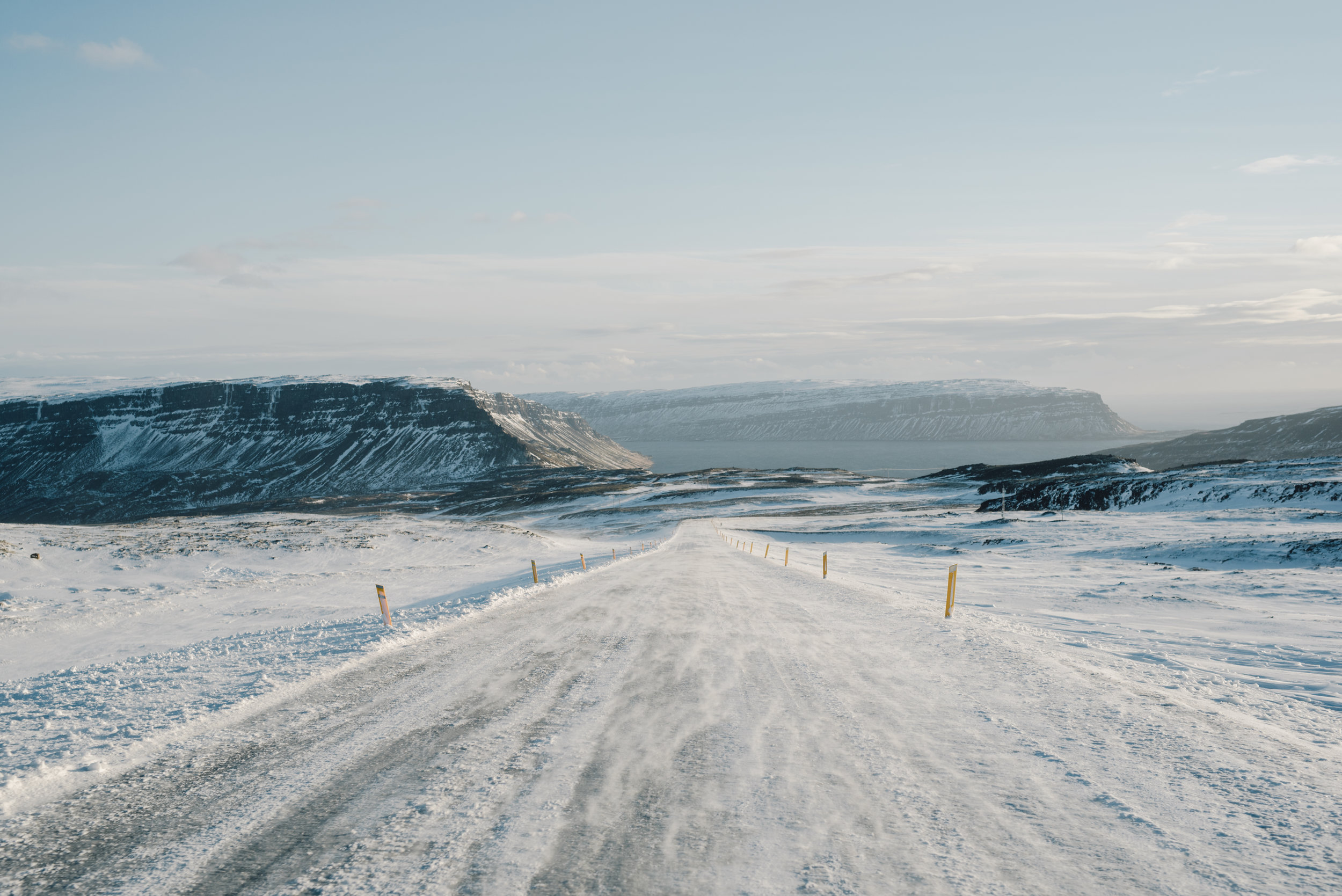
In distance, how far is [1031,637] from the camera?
13.0 m

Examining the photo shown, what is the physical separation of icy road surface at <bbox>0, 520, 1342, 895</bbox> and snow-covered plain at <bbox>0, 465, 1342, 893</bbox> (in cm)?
3

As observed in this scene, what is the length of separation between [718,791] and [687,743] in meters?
1.28

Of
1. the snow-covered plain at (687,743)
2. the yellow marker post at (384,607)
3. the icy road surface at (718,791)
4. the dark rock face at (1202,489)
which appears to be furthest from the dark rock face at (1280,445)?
the yellow marker post at (384,607)

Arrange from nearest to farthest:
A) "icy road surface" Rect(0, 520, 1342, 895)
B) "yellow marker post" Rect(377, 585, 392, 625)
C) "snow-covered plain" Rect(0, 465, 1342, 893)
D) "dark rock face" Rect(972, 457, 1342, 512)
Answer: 1. "icy road surface" Rect(0, 520, 1342, 895)
2. "snow-covered plain" Rect(0, 465, 1342, 893)
3. "yellow marker post" Rect(377, 585, 392, 625)
4. "dark rock face" Rect(972, 457, 1342, 512)

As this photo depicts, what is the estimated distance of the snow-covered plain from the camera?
5.26 meters

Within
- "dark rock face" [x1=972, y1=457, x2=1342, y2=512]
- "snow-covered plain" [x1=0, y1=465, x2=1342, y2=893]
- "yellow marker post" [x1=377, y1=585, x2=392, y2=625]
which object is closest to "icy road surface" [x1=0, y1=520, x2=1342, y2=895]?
"snow-covered plain" [x1=0, y1=465, x2=1342, y2=893]

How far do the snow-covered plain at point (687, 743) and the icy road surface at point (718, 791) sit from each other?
3 cm

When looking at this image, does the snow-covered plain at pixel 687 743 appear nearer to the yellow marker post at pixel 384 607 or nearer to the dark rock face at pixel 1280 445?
the yellow marker post at pixel 384 607

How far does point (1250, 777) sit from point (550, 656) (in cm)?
928

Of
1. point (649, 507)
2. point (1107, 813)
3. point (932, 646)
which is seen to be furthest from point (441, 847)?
point (649, 507)

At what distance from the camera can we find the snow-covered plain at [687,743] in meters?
5.26

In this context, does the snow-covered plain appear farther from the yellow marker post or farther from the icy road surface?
the yellow marker post

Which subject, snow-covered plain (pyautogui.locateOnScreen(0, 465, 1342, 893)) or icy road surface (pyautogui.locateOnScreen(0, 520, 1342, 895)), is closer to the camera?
icy road surface (pyautogui.locateOnScreen(0, 520, 1342, 895))

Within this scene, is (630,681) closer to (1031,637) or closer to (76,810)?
(76,810)
